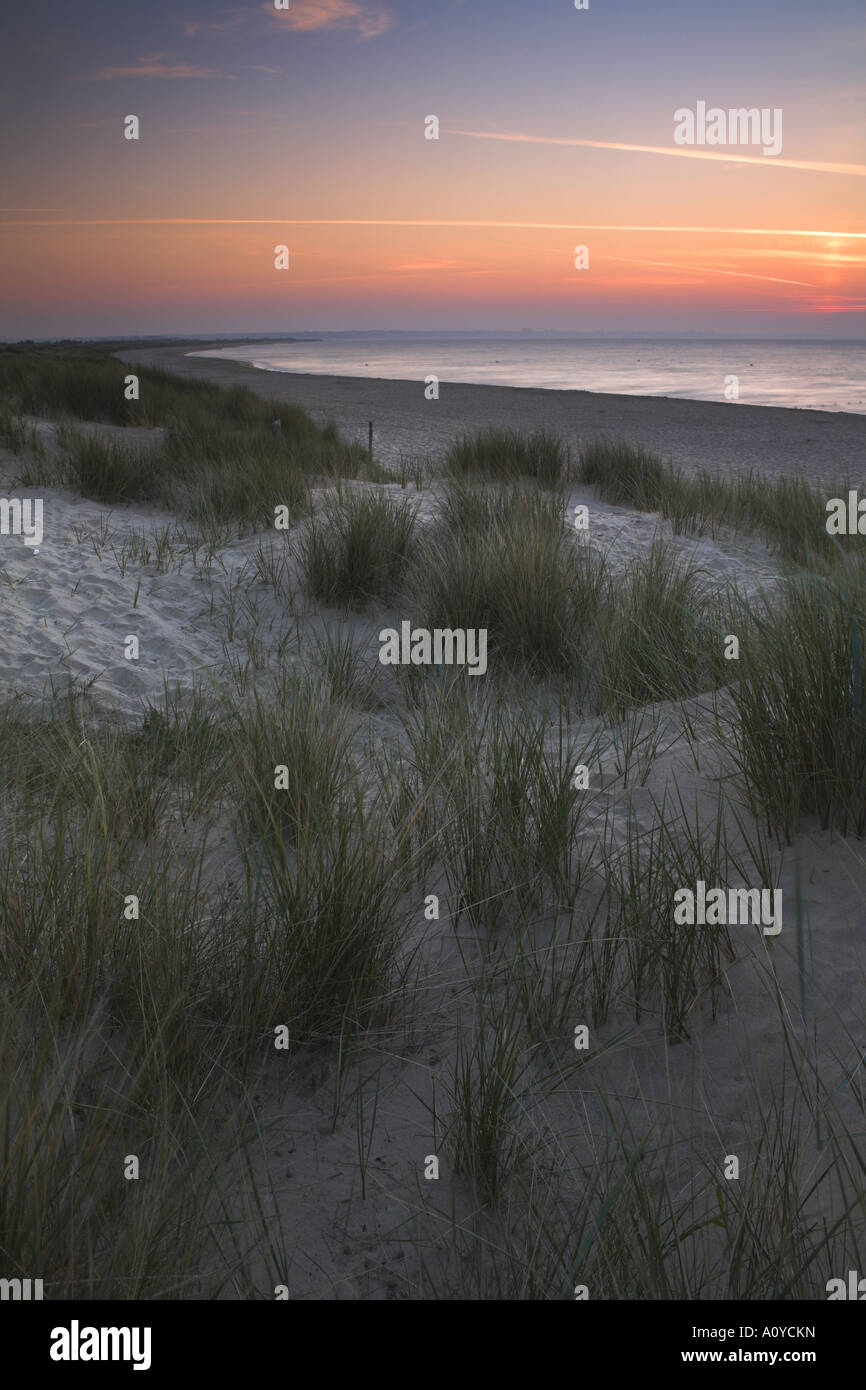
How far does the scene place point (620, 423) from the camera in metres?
19.7

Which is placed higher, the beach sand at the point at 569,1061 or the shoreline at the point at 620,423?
the shoreline at the point at 620,423

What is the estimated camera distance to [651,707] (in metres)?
3.30

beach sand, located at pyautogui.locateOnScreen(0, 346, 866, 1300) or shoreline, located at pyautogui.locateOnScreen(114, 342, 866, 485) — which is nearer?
beach sand, located at pyautogui.locateOnScreen(0, 346, 866, 1300)

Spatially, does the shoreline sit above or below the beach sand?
above

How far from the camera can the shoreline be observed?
1365 centimetres

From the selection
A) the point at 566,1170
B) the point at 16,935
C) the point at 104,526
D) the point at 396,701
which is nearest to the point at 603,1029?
the point at 566,1170

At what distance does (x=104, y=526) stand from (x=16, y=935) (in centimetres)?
507

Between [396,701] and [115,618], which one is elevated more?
[115,618]

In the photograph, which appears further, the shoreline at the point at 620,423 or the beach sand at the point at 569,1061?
the shoreline at the point at 620,423

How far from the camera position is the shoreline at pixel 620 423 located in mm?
13648

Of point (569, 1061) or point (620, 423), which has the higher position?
point (620, 423)
